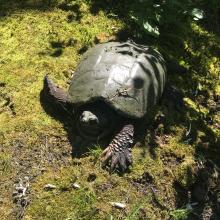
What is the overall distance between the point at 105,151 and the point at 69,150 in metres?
0.41

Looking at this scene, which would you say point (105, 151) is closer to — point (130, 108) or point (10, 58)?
point (130, 108)

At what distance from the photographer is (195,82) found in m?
6.32

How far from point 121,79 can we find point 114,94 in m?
0.22

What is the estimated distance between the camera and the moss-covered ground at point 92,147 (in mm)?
4844

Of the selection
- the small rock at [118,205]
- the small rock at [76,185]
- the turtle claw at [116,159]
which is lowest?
the small rock at [76,185]

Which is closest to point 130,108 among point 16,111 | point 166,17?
point 16,111

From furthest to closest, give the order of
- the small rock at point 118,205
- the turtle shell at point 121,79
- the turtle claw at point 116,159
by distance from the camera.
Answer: the turtle shell at point 121,79
the turtle claw at point 116,159
the small rock at point 118,205

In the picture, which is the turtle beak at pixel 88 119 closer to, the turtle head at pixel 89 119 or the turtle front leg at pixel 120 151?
the turtle head at pixel 89 119

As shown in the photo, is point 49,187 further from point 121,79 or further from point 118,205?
point 121,79

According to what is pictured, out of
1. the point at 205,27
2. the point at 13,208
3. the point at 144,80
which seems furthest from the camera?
the point at 205,27

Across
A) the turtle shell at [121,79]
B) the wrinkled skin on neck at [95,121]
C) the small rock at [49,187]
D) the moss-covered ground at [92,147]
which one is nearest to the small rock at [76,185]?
the moss-covered ground at [92,147]

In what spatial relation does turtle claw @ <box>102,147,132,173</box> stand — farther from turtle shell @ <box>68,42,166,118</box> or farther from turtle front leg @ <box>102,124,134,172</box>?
turtle shell @ <box>68,42,166,118</box>

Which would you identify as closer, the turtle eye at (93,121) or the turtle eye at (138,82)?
the turtle eye at (93,121)

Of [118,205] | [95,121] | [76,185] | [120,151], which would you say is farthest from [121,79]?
[118,205]
